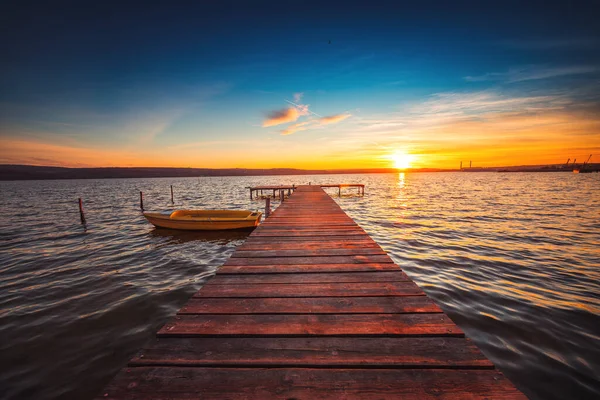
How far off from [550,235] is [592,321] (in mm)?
9096

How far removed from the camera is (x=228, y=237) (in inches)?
518

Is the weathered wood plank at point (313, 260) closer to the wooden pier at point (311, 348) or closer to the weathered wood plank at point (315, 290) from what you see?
the wooden pier at point (311, 348)

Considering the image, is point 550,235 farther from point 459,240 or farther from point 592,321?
point 592,321

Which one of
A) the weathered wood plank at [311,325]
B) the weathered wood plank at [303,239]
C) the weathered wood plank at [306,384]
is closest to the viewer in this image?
the weathered wood plank at [306,384]

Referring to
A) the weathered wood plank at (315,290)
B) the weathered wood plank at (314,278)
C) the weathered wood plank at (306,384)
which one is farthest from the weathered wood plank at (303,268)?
the weathered wood plank at (306,384)

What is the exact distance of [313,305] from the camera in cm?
299

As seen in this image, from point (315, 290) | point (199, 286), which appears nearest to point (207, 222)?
point (199, 286)

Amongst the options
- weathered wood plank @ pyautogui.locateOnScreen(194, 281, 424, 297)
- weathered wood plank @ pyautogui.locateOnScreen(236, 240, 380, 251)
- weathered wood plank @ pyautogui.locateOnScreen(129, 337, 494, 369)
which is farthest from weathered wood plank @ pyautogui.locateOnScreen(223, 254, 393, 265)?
weathered wood plank @ pyautogui.locateOnScreen(129, 337, 494, 369)

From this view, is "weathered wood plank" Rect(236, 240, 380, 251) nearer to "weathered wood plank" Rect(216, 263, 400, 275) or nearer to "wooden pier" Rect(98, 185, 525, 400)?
"weathered wood plank" Rect(216, 263, 400, 275)

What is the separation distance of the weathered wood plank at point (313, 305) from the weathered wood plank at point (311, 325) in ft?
0.28

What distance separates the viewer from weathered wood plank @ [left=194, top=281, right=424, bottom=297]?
3.25 meters

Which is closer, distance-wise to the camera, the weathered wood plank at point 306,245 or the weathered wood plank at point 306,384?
the weathered wood plank at point 306,384

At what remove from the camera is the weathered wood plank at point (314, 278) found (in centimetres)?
370

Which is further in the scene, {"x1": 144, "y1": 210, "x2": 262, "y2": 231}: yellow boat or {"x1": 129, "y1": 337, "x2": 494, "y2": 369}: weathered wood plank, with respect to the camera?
{"x1": 144, "y1": 210, "x2": 262, "y2": 231}: yellow boat
